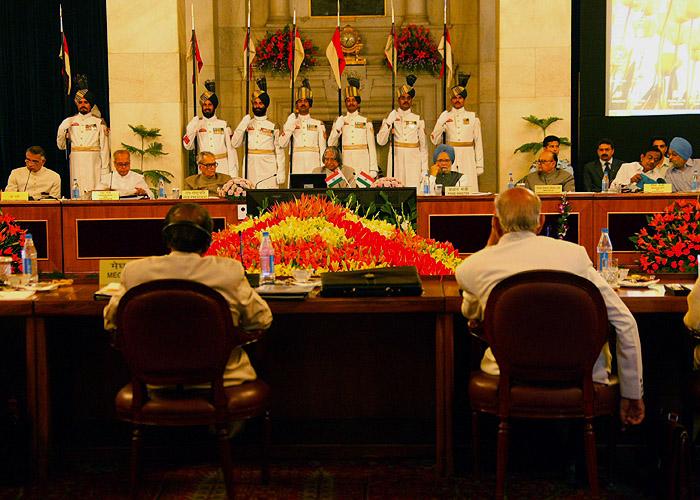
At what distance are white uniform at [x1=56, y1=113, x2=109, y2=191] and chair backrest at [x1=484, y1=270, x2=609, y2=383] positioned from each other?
781 centimetres

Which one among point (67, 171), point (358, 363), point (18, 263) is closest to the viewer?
point (358, 363)

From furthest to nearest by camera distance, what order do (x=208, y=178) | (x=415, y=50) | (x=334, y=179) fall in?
(x=415, y=50), (x=208, y=178), (x=334, y=179)

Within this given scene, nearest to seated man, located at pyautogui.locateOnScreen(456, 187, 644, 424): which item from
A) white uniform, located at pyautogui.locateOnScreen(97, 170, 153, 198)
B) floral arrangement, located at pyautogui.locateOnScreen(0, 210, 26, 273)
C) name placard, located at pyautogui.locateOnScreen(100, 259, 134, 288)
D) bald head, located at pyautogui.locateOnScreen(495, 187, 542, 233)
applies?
bald head, located at pyautogui.locateOnScreen(495, 187, 542, 233)

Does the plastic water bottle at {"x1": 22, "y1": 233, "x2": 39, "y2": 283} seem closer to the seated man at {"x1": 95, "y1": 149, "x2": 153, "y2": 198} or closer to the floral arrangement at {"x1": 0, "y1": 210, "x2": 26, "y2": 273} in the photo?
the floral arrangement at {"x1": 0, "y1": 210, "x2": 26, "y2": 273}

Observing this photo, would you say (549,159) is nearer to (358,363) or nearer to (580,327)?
(358,363)

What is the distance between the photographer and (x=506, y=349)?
9.25ft

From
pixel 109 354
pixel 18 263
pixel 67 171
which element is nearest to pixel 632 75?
pixel 67 171

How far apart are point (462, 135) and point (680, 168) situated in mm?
2156

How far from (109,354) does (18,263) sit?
1.57 m

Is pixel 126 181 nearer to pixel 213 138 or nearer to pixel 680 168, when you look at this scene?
pixel 213 138

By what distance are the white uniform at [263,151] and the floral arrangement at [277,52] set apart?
6.48 ft

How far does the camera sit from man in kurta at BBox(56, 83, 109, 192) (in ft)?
32.4

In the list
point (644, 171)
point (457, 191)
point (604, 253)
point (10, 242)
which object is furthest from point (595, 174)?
point (10, 242)

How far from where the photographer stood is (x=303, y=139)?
32.5 feet
